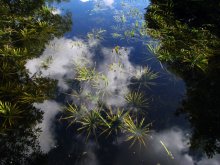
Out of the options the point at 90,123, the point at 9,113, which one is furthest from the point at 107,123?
the point at 9,113

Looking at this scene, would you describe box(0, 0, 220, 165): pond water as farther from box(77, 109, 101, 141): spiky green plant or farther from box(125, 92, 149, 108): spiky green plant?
box(77, 109, 101, 141): spiky green plant

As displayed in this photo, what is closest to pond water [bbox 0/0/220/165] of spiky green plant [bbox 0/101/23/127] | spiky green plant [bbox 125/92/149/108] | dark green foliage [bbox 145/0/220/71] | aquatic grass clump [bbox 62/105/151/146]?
spiky green plant [bbox 125/92/149/108]

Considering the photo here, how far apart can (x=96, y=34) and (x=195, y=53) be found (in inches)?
155

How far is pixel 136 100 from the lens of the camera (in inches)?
235

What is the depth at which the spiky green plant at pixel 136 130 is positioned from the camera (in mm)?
4961

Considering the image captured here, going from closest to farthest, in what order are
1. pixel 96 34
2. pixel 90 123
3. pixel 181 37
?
1. pixel 90 123
2. pixel 181 37
3. pixel 96 34

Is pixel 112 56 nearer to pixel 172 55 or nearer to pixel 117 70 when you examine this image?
pixel 117 70

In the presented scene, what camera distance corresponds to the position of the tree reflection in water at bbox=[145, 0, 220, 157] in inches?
206

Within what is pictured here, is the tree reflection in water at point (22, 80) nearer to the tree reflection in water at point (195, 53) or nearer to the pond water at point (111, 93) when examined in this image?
the pond water at point (111, 93)

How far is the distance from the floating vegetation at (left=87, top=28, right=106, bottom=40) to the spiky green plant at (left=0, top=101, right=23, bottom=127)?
16.2ft

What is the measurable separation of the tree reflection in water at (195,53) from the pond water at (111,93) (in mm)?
199

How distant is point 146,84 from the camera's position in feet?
21.8

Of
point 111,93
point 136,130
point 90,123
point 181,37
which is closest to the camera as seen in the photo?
point 136,130

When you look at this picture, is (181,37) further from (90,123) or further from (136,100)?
(90,123)
